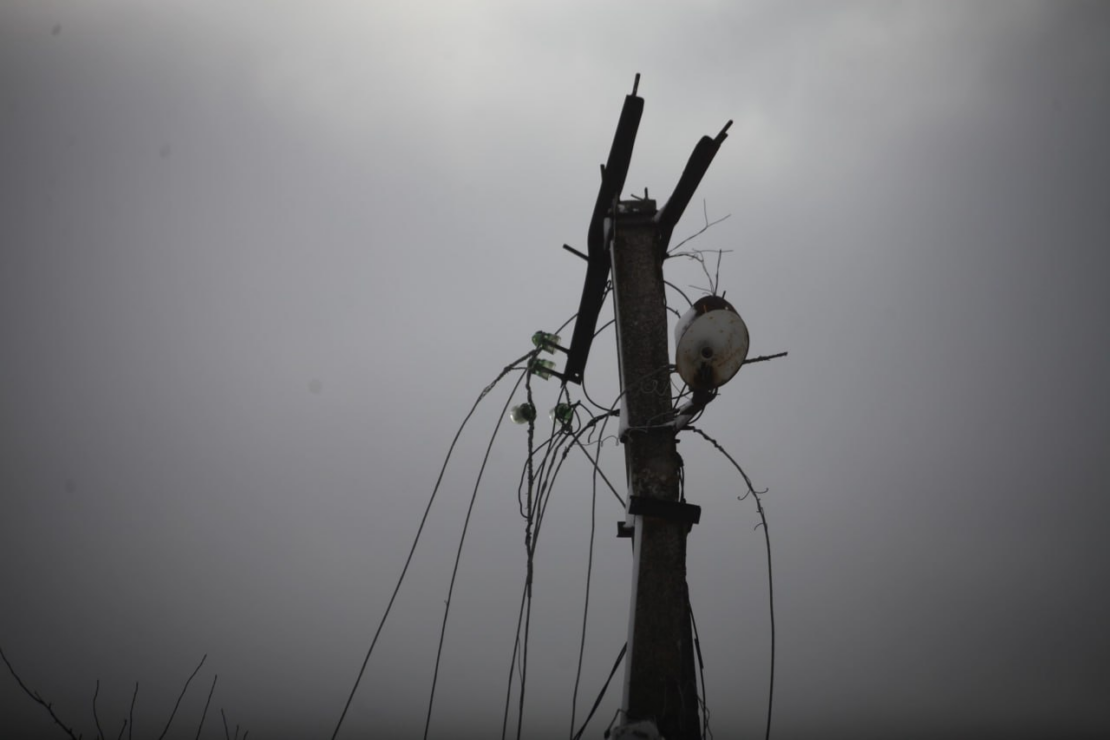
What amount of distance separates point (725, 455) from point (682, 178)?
1.47 meters

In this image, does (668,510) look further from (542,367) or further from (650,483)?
(542,367)

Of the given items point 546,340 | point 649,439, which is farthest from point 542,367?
point 649,439

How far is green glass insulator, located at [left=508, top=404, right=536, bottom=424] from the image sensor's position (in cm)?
417

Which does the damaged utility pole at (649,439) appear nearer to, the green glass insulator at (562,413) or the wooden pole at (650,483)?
the wooden pole at (650,483)

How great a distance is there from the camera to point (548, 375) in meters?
4.33

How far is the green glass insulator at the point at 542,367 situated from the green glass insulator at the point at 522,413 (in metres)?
0.24

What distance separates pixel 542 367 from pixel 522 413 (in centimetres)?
40

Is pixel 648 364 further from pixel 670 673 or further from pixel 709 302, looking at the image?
pixel 670 673

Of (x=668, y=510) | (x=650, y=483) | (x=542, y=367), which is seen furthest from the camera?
(x=542, y=367)

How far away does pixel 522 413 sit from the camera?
4.44 metres

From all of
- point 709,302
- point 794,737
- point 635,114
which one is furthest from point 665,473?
point 794,737

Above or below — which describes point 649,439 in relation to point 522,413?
below

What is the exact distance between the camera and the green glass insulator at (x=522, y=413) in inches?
164

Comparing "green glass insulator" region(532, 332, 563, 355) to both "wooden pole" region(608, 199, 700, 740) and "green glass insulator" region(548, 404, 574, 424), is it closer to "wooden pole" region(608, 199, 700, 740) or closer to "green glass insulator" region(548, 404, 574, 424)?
"green glass insulator" region(548, 404, 574, 424)
